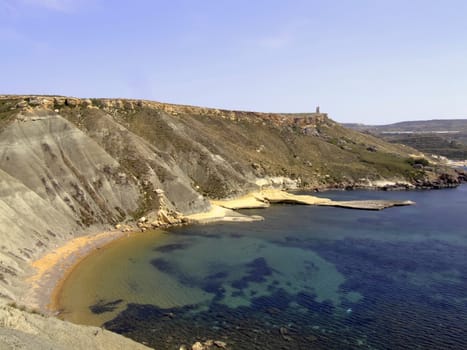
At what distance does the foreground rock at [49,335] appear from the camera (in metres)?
21.3

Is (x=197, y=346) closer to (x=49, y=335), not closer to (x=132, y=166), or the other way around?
(x=49, y=335)

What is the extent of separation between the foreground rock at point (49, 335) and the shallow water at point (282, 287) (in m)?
4.88

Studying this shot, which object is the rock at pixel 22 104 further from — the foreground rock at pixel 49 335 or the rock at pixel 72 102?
the foreground rock at pixel 49 335

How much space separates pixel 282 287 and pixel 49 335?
23.3 metres

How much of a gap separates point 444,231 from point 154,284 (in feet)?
158

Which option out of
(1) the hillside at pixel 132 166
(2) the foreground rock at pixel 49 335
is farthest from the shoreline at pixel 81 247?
(2) the foreground rock at pixel 49 335

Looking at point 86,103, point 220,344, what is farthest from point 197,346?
point 86,103

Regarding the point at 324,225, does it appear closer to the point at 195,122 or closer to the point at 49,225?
the point at 49,225

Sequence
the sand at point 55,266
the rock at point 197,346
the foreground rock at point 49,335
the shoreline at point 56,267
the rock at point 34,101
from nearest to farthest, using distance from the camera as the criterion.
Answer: the foreground rock at point 49,335
the rock at point 197,346
the shoreline at point 56,267
the sand at point 55,266
the rock at point 34,101

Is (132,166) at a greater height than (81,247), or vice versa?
(132,166)

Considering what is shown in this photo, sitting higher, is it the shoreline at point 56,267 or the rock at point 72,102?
the rock at point 72,102

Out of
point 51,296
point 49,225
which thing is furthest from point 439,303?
point 49,225

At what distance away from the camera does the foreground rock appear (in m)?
21.3

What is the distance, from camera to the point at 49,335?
24109mm
